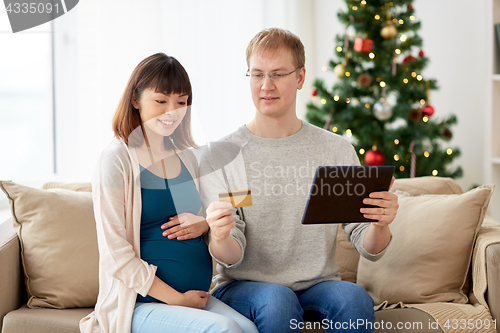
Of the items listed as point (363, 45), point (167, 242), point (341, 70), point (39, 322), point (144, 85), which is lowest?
point (39, 322)

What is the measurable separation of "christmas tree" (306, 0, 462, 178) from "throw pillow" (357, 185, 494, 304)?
1126 millimetres

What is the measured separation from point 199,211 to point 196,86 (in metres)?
1.56

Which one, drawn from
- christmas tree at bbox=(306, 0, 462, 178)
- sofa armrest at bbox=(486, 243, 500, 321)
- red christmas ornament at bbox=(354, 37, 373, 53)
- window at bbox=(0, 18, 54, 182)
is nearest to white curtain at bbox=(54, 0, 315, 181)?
window at bbox=(0, 18, 54, 182)

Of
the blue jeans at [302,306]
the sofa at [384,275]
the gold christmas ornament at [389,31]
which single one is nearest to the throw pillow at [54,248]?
the sofa at [384,275]

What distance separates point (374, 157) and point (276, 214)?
145 cm

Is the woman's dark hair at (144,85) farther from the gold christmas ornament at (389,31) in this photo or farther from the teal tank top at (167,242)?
the gold christmas ornament at (389,31)

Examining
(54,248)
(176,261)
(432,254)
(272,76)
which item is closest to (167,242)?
(176,261)

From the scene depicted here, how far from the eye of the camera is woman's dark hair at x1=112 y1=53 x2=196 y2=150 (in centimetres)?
125

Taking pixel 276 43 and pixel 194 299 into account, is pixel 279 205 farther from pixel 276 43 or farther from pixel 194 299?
pixel 276 43

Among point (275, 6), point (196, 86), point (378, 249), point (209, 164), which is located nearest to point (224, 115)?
point (196, 86)

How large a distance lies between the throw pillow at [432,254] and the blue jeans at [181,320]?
59 centimetres

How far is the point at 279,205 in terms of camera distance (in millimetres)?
1429

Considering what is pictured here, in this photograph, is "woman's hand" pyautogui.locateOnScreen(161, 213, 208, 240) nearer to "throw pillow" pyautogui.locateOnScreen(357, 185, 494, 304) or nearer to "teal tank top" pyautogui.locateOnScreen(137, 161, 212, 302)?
"teal tank top" pyautogui.locateOnScreen(137, 161, 212, 302)

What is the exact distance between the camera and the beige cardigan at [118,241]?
1.17 meters
